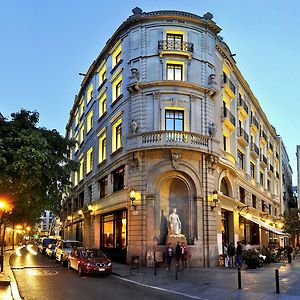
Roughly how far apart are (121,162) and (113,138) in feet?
12.6

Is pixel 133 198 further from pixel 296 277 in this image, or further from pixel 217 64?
pixel 217 64

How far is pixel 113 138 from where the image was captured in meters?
33.4

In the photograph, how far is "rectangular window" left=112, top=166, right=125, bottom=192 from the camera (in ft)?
100

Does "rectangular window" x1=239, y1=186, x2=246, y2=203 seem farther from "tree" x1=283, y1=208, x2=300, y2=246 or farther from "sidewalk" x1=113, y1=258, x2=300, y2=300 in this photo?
"sidewalk" x1=113, y1=258, x2=300, y2=300

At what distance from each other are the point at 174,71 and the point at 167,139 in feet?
18.4

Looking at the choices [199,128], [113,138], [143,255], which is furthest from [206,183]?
[113,138]

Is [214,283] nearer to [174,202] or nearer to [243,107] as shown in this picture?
[174,202]

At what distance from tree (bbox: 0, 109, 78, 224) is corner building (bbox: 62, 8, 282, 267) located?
588cm

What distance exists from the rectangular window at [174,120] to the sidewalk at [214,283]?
9.54m

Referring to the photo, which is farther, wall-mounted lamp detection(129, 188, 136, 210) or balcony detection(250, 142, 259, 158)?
balcony detection(250, 142, 259, 158)

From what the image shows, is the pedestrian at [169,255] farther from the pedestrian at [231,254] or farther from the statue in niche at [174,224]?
the pedestrian at [231,254]

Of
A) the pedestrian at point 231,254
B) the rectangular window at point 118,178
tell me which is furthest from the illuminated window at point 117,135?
the pedestrian at point 231,254

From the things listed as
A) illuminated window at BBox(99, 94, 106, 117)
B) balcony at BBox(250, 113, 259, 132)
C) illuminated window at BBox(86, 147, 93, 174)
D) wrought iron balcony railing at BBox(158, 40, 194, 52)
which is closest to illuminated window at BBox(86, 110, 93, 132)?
illuminated window at BBox(86, 147, 93, 174)

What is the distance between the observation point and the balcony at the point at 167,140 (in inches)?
1051
